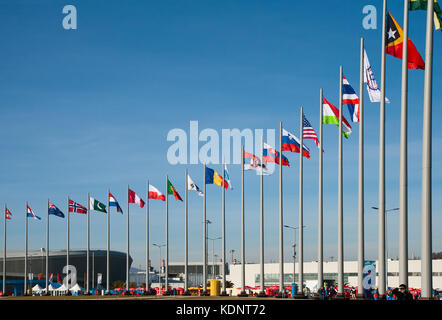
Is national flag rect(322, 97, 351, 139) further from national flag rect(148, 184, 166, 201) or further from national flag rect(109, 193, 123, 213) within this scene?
national flag rect(109, 193, 123, 213)

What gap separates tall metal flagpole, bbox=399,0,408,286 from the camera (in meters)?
33.8

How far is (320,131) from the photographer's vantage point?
53156 mm

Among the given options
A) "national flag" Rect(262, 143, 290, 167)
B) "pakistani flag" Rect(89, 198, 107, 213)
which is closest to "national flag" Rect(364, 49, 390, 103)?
"national flag" Rect(262, 143, 290, 167)

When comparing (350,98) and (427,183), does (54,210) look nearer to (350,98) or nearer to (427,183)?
(350,98)

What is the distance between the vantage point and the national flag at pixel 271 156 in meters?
60.6

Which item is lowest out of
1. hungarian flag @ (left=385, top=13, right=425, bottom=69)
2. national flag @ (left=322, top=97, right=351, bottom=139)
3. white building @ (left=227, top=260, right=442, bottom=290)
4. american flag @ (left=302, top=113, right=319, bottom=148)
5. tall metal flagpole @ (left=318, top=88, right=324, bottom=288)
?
white building @ (left=227, top=260, right=442, bottom=290)

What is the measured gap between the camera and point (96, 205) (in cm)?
8294

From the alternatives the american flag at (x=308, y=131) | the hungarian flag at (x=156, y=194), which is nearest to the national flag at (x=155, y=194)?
the hungarian flag at (x=156, y=194)

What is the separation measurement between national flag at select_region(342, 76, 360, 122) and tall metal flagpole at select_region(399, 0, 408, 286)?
1191cm

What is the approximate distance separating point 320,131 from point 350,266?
332 feet

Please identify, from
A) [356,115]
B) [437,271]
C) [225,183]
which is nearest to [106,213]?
[225,183]
